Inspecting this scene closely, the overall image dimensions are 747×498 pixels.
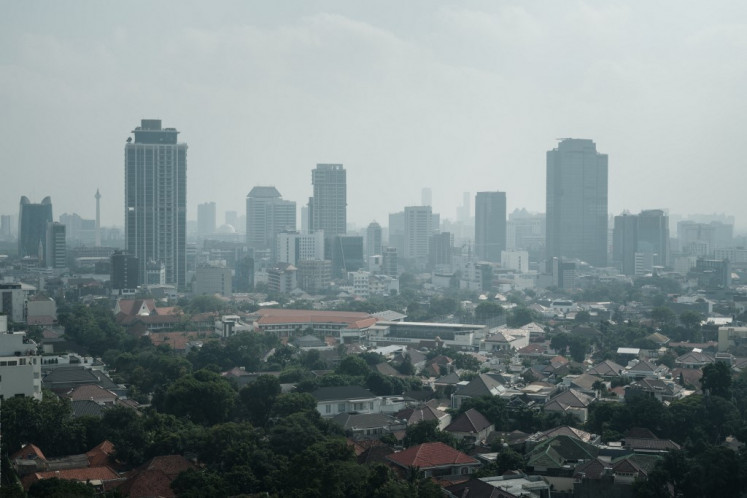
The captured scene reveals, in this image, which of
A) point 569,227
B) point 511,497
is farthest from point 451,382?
point 569,227

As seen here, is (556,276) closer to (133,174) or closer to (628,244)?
(628,244)

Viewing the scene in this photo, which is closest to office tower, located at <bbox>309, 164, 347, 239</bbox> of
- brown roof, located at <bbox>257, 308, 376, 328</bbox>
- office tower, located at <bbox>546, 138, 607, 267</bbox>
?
office tower, located at <bbox>546, 138, 607, 267</bbox>

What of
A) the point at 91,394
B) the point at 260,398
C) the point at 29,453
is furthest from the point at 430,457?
the point at 91,394

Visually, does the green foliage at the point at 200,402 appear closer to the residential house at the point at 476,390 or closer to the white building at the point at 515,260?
the residential house at the point at 476,390

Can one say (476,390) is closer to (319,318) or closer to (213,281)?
(319,318)

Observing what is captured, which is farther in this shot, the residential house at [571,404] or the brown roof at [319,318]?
the brown roof at [319,318]

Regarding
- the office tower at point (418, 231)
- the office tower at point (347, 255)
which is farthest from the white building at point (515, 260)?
the office tower at point (347, 255)
